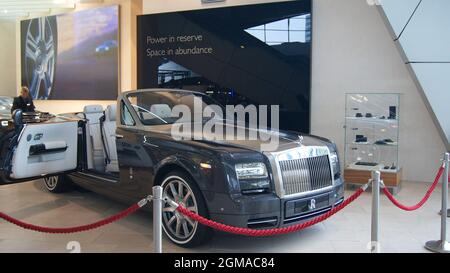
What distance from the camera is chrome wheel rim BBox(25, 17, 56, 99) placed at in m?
11.7

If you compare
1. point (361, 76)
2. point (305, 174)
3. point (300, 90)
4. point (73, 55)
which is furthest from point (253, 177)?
point (73, 55)

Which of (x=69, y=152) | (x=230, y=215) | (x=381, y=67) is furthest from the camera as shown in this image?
(x=381, y=67)

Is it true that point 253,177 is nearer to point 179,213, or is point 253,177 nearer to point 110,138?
point 179,213

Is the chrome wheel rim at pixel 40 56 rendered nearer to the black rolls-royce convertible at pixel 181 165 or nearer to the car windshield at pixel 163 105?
the black rolls-royce convertible at pixel 181 165

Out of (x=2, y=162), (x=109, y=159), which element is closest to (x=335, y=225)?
(x=109, y=159)

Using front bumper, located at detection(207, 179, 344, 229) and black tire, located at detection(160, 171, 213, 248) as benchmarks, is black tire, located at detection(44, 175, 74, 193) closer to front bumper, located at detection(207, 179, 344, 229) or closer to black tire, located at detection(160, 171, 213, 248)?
black tire, located at detection(160, 171, 213, 248)

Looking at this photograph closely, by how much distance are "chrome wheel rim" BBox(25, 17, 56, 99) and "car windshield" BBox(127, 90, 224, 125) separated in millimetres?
8072

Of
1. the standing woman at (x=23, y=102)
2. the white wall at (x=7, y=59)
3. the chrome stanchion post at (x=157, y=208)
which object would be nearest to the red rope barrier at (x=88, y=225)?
the chrome stanchion post at (x=157, y=208)

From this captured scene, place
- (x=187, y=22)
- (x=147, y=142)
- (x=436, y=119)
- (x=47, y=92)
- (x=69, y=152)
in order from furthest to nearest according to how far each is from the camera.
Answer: (x=47, y=92)
(x=187, y=22)
(x=436, y=119)
(x=69, y=152)
(x=147, y=142)

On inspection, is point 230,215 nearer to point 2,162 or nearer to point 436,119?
point 2,162

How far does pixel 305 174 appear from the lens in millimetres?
3602

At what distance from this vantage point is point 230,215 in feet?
10.7

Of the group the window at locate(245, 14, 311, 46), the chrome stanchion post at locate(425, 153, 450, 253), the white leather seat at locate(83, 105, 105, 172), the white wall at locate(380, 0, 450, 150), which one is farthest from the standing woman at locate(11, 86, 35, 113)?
the chrome stanchion post at locate(425, 153, 450, 253)
